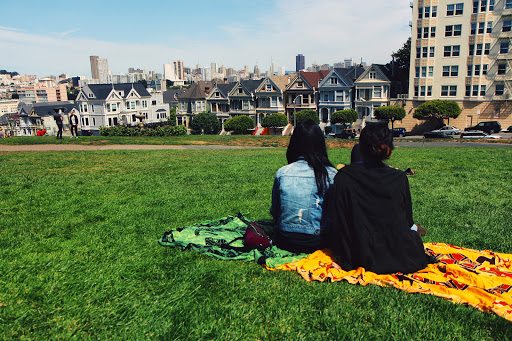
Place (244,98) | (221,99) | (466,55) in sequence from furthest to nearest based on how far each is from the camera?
(221,99) → (244,98) → (466,55)

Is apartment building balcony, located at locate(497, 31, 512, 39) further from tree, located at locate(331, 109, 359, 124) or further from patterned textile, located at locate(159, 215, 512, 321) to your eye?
patterned textile, located at locate(159, 215, 512, 321)

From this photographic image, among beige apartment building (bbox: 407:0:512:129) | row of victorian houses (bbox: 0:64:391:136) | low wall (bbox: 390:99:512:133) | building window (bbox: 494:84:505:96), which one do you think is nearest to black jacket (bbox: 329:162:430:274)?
row of victorian houses (bbox: 0:64:391:136)

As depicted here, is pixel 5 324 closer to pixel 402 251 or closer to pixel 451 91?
pixel 402 251

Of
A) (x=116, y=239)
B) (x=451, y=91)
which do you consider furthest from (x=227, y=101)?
(x=116, y=239)

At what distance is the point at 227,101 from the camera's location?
7106cm

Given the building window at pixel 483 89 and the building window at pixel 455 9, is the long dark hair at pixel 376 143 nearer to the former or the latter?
the building window at pixel 483 89

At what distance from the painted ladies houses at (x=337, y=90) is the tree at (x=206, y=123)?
1884cm

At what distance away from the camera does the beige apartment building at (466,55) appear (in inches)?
2039

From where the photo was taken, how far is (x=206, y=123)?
6806 centimetres

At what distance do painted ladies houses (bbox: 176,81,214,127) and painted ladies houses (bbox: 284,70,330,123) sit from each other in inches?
687

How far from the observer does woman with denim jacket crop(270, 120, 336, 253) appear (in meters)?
4.97

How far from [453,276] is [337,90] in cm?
6003

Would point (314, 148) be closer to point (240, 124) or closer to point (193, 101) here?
point (240, 124)

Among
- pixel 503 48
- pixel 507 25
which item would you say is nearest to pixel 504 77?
pixel 503 48
